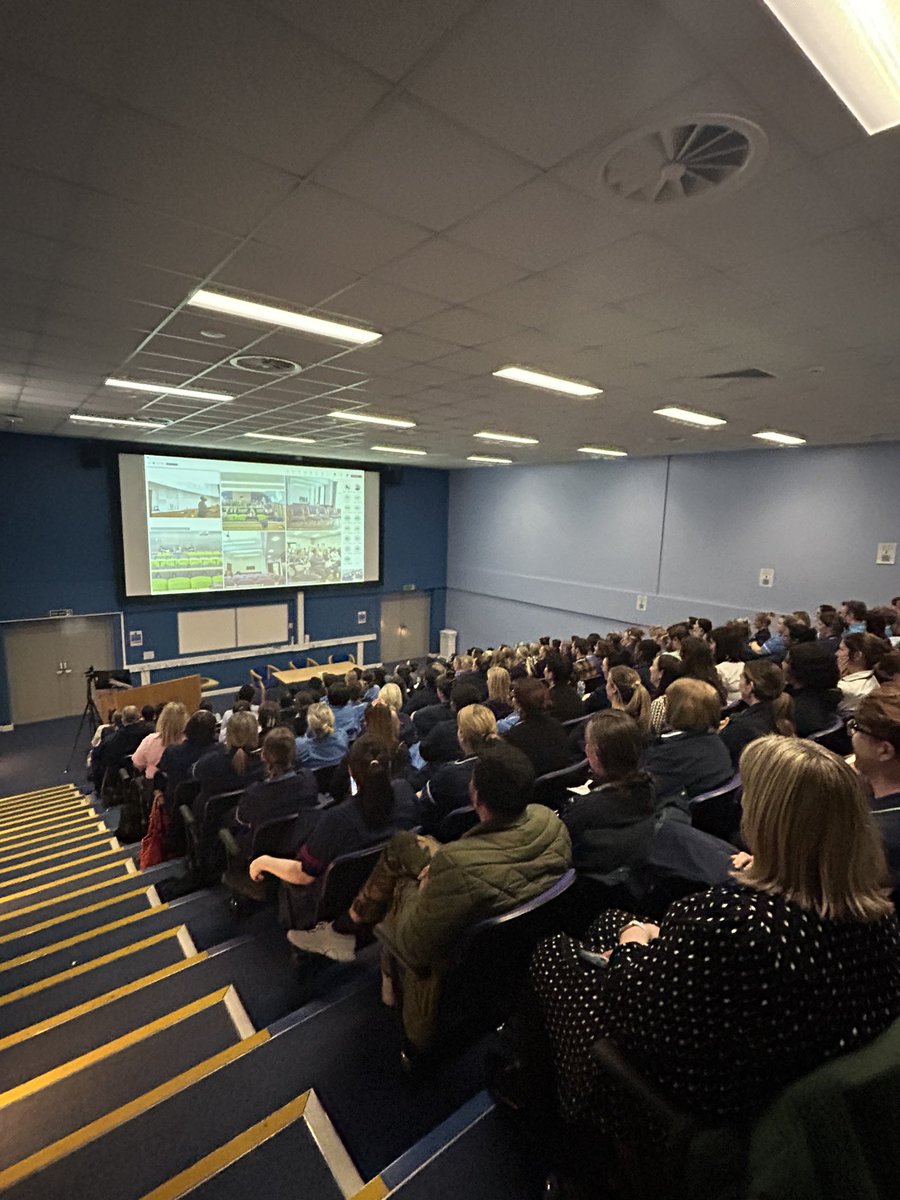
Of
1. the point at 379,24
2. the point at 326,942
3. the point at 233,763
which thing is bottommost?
the point at 326,942

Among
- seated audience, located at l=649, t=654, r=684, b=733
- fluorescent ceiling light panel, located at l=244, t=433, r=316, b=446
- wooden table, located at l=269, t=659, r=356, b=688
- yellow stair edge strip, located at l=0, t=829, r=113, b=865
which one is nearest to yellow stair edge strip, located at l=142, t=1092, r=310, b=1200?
seated audience, located at l=649, t=654, r=684, b=733

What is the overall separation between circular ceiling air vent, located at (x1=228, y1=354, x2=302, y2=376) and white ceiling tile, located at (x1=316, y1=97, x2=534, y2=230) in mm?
2301

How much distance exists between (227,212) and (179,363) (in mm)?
2533

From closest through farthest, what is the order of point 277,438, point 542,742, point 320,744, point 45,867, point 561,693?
1. point 542,742
2. point 320,744
3. point 45,867
4. point 561,693
5. point 277,438

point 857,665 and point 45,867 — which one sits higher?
point 857,665

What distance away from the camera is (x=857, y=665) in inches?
176

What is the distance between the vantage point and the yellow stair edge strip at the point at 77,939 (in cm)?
282

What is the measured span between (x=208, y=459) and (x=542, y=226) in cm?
956

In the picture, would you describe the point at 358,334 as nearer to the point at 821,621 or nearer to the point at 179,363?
the point at 179,363

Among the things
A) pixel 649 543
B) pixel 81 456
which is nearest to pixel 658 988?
pixel 649 543

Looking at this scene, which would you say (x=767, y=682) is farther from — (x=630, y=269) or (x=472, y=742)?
(x=630, y=269)

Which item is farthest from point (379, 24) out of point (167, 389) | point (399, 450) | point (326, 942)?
point (399, 450)

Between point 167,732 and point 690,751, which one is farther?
point 167,732

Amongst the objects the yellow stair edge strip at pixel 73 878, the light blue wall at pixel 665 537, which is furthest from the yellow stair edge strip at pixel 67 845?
the light blue wall at pixel 665 537
